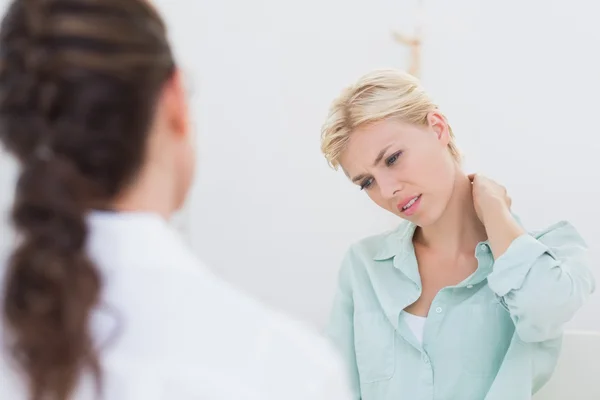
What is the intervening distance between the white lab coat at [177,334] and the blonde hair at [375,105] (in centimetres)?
74

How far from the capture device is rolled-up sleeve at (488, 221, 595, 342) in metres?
1.12

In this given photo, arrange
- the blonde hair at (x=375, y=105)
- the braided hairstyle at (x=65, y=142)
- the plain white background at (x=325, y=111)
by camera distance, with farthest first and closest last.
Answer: the plain white background at (x=325, y=111), the blonde hair at (x=375, y=105), the braided hairstyle at (x=65, y=142)

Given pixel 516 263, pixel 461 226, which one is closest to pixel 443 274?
pixel 461 226

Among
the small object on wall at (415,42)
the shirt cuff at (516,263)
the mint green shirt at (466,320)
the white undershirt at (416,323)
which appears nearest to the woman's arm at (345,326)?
the mint green shirt at (466,320)

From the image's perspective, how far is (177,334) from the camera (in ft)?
1.69

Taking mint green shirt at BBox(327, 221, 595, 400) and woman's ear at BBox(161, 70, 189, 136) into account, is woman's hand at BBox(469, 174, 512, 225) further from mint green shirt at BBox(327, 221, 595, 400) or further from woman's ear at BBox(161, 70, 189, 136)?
woman's ear at BBox(161, 70, 189, 136)

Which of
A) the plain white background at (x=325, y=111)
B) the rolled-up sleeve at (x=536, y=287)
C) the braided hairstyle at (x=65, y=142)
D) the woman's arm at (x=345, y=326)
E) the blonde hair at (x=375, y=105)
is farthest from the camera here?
the plain white background at (x=325, y=111)

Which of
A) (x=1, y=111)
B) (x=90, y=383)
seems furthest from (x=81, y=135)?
(x=90, y=383)

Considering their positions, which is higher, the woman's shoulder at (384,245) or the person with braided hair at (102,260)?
the person with braided hair at (102,260)

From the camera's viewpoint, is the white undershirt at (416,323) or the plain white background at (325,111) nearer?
the white undershirt at (416,323)

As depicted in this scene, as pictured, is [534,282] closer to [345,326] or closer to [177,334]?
[345,326]

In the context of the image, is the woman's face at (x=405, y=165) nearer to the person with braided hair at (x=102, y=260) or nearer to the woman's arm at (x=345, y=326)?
the woman's arm at (x=345, y=326)

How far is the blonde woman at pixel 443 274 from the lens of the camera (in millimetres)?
1154

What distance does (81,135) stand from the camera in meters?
0.51
